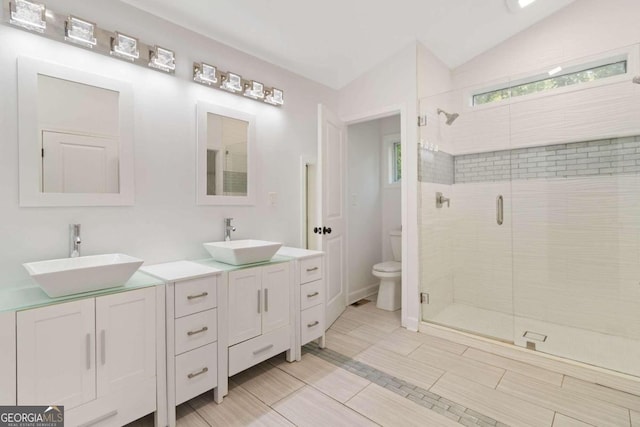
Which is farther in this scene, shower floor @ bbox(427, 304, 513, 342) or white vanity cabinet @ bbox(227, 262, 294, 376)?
shower floor @ bbox(427, 304, 513, 342)

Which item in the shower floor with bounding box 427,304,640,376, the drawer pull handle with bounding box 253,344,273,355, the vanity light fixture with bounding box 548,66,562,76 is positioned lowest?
the shower floor with bounding box 427,304,640,376

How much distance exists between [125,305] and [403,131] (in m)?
2.59

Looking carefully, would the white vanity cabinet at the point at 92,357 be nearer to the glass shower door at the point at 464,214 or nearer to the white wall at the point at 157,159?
the white wall at the point at 157,159

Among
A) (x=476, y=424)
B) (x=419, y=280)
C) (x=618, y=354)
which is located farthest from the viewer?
(x=419, y=280)

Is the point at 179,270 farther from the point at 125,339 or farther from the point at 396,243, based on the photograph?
the point at 396,243

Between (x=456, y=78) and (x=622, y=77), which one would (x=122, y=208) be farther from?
(x=622, y=77)

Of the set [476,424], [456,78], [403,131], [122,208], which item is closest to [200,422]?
[122,208]

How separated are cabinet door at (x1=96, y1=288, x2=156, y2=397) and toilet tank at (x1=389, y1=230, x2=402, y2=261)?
9.08ft

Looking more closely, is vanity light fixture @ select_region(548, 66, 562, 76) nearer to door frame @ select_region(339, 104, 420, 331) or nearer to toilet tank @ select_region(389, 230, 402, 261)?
door frame @ select_region(339, 104, 420, 331)

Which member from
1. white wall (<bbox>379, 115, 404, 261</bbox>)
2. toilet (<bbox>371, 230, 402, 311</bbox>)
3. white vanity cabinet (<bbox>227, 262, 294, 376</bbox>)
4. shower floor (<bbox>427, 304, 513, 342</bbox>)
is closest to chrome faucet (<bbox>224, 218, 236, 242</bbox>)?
white vanity cabinet (<bbox>227, 262, 294, 376</bbox>)

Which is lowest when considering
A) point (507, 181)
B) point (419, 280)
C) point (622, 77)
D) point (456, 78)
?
point (419, 280)

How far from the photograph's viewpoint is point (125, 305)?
1517 millimetres

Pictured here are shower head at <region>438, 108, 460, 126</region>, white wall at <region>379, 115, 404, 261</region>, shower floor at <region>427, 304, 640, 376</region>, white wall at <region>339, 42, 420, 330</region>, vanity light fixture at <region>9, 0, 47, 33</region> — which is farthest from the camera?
white wall at <region>379, 115, 404, 261</region>

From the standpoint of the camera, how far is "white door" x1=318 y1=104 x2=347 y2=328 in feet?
9.04
